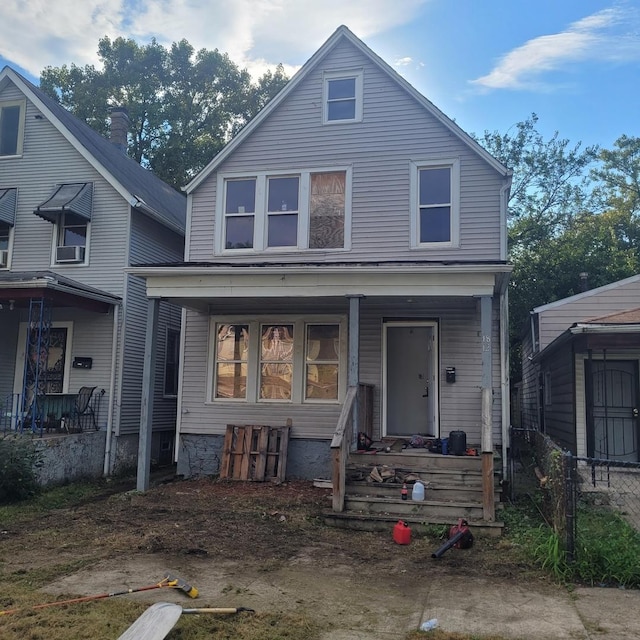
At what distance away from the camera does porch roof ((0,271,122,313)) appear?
36.0ft

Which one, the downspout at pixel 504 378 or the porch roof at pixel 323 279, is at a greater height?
the porch roof at pixel 323 279

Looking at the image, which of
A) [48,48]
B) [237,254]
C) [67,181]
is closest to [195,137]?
→ [48,48]

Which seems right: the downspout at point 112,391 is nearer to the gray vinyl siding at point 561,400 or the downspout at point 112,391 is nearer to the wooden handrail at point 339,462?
the wooden handrail at point 339,462

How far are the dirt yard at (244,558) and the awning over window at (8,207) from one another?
762cm

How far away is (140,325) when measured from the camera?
13516 mm

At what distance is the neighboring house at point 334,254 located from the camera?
1066 cm

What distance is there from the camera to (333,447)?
8000mm

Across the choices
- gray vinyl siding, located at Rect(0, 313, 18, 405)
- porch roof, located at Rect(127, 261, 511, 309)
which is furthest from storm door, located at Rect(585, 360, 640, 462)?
gray vinyl siding, located at Rect(0, 313, 18, 405)

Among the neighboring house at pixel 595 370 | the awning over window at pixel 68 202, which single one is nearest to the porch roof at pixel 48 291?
the awning over window at pixel 68 202

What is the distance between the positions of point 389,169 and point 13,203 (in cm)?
883

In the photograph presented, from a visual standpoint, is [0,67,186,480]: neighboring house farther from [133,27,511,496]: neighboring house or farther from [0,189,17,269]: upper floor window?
[133,27,511,496]: neighboring house

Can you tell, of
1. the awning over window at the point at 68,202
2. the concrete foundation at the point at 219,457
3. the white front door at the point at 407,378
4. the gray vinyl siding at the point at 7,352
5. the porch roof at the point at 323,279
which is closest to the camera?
the porch roof at the point at 323,279

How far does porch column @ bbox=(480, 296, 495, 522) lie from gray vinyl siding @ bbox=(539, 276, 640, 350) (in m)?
5.94

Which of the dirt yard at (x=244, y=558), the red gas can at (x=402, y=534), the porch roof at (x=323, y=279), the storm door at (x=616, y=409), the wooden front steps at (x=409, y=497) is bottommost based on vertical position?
the dirt yard at (x=244, y=558)
